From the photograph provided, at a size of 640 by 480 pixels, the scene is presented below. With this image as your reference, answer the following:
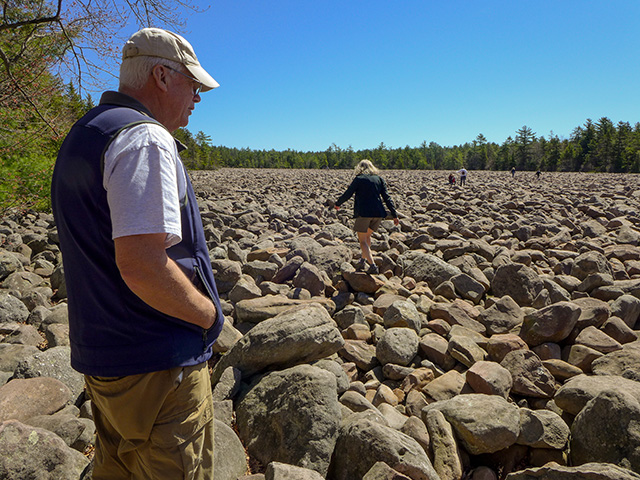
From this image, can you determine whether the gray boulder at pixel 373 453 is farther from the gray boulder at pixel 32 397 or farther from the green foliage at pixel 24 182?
the green foliage at pixel 24 182

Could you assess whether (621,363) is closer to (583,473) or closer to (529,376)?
(529,376)

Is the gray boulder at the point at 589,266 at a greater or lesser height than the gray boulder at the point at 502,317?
greater

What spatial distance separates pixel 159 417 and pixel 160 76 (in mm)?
1387

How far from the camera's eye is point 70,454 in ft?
7.76

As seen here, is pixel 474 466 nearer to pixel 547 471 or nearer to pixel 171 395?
pixel 547 471

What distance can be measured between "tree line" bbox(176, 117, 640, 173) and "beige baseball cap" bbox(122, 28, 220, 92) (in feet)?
137

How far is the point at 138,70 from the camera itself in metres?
1.66

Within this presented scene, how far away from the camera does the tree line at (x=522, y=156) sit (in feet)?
214

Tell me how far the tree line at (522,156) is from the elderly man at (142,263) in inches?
1647

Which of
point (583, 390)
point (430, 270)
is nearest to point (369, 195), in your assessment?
point (430, 270)

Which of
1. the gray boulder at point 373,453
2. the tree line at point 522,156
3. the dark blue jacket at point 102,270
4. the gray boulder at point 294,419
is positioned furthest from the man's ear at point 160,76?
the tree line at point 522,156

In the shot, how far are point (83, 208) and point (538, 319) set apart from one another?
467 centimetres

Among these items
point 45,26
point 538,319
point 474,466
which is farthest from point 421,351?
point 45,26

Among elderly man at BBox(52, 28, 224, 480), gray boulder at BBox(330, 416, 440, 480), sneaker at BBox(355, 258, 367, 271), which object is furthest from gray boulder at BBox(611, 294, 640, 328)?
elderly man at BBox(52, 28, 224, 480)
